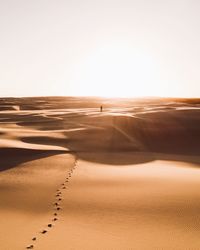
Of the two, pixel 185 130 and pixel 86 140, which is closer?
pixel 86 140

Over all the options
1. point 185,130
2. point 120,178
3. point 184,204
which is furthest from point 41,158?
point 185,130

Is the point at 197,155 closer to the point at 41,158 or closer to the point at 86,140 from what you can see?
the point at 86,140

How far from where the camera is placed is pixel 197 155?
49.4ft

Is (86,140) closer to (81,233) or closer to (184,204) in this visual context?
(184,204)

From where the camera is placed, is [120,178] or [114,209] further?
[120,178]

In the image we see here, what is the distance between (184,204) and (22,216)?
2.87 metres

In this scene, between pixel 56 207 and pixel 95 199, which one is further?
pixel 95 199

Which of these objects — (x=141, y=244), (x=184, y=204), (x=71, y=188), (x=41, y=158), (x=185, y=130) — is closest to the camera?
(x=141, y=244)

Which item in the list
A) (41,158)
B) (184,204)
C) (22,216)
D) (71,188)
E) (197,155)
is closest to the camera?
(22,216)

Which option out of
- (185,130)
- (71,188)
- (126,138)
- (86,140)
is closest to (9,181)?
(71,188)

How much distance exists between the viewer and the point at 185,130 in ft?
64.6

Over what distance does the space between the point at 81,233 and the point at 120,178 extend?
372cm

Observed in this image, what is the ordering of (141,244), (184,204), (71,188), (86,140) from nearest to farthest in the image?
(141,244)
(184,204)
(71,188)
(86,140)

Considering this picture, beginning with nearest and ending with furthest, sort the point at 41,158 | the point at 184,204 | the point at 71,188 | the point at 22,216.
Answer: the point at 22,216 < the point at 184,204 < the point at 71,188 < the point at 41,158
